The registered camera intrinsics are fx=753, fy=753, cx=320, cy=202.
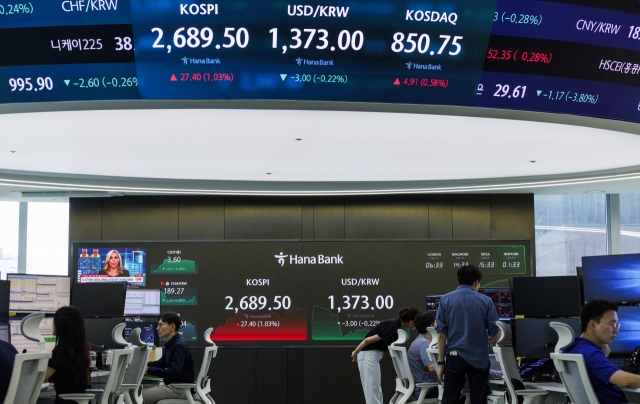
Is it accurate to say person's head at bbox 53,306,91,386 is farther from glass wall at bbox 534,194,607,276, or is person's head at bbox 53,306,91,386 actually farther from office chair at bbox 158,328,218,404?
glass wall at bbox 534,194,607,276

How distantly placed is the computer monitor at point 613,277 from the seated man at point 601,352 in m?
1.50

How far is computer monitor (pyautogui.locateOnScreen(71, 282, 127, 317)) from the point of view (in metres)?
7.09

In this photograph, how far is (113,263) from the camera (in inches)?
380

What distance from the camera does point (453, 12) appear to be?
210 inches

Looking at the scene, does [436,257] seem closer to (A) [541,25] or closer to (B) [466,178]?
(B) [466,178]

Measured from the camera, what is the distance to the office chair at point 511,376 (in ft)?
16.8

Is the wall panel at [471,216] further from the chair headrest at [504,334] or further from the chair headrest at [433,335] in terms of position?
the chair headrest at [504,334]

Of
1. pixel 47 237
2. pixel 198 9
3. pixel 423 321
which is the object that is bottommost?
pixel 423 321

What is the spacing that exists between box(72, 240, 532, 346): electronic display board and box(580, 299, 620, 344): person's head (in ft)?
18.5

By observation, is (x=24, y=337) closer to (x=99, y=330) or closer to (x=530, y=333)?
(x=99, y=330)

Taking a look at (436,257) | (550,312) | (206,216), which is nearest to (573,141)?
(550,312)

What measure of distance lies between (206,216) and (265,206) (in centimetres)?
79

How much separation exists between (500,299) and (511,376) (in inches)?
174

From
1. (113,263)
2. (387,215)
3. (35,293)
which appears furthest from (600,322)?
(113,263)
